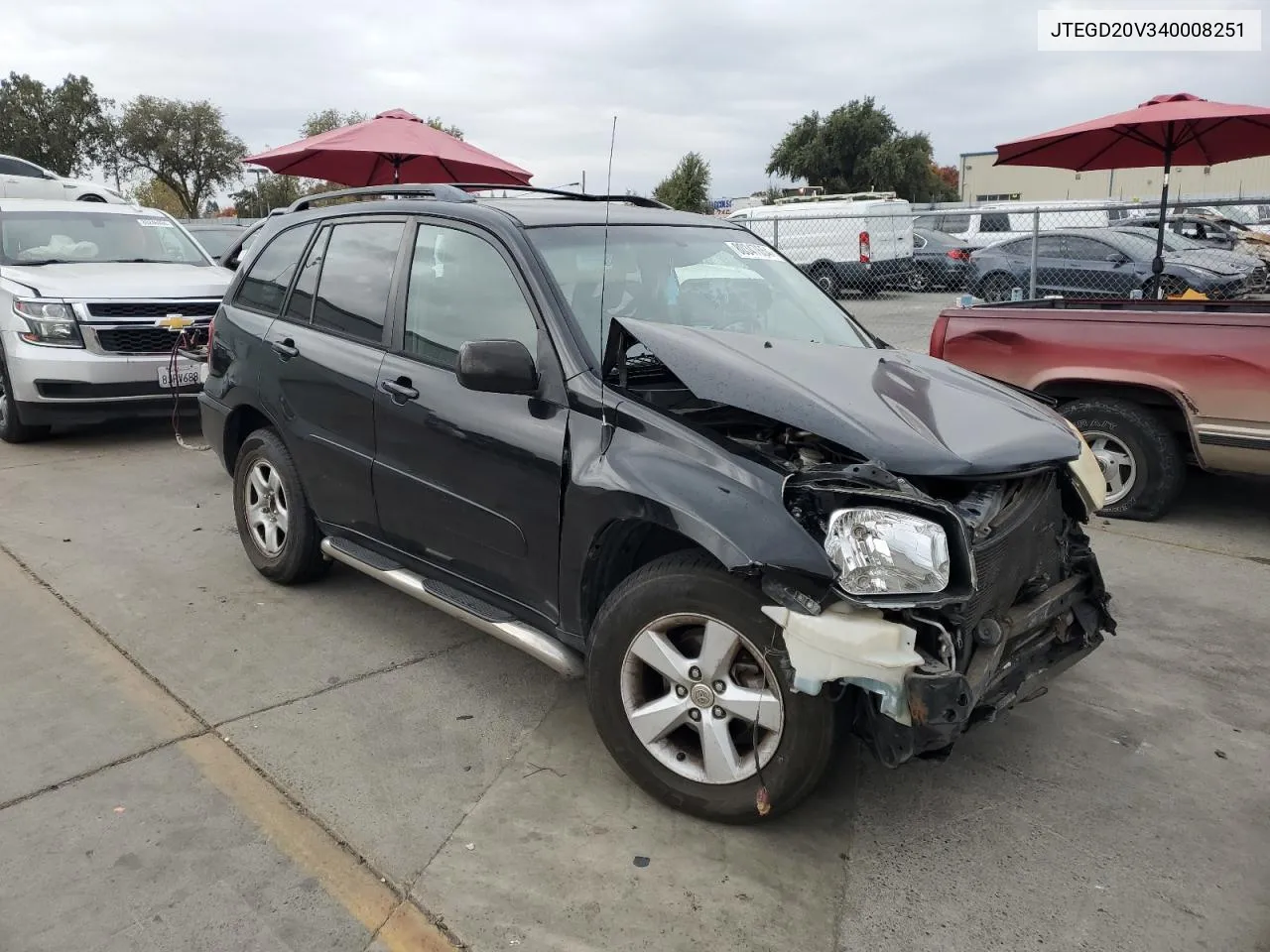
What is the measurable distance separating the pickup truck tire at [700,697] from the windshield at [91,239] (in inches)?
308

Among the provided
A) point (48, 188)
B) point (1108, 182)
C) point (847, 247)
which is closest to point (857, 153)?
point (1108, 182)

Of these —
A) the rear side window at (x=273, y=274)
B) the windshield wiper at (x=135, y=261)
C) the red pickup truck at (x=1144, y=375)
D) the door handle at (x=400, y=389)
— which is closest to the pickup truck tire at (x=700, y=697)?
the door handle at (x=400, y=389)

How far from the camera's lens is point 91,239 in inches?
349

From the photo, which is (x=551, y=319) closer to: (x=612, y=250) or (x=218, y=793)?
(x=612, y=250)

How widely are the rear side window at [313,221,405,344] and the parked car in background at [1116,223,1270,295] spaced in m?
11.0

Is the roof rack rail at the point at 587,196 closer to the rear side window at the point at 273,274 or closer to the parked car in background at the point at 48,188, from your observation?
the rear side window at the point at 273,274

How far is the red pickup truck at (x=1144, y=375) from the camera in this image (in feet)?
17.0

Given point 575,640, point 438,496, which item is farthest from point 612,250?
point 575,640

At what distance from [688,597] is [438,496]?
1.27 m

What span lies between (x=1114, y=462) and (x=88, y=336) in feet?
24.4

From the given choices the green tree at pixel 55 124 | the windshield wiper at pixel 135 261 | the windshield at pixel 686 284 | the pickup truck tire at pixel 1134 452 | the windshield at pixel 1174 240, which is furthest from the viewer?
the green tree at pixel 55 124

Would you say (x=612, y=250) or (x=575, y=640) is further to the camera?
(x=612, y=250)

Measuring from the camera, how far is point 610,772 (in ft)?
10.5

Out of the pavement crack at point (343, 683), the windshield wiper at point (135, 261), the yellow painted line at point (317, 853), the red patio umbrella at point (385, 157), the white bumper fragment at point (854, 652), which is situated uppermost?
the red patio umbrella at point (385, 157)
